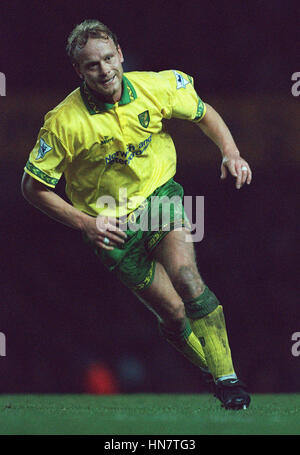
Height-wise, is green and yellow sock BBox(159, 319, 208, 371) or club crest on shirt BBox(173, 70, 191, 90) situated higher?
club crest on shirt BBox(173, 70, 191, 90)

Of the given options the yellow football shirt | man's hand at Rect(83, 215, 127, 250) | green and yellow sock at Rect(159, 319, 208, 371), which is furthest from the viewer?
green and yellow sock at Rect(159, 319, 208, 371)

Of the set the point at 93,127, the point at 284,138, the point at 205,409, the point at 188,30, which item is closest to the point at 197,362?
the point at 205,409

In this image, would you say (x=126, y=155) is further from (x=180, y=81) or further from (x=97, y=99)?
(x=180, y=81)

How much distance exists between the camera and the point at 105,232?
3836 mm

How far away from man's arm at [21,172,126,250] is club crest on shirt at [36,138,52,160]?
117 mm

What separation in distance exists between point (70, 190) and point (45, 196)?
284 mm

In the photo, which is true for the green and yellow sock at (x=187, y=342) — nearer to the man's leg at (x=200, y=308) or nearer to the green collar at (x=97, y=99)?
the man's leg at (x=200, y=308)

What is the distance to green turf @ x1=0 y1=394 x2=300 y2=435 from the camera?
3.45 metres

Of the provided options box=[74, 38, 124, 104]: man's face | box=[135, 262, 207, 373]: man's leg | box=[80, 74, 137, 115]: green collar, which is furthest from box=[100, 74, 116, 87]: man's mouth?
box=[135, 262, 207, 373]: man's leg

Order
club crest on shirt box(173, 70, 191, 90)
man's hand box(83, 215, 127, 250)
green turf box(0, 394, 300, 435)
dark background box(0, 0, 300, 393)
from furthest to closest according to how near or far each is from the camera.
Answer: dark background box(0, 0, 300, 393) < club crest on shirt box(173, 70, 191, 90) < man's hand box(83, 215, 127, 250) < green turf box(0, 394, 300, 435)

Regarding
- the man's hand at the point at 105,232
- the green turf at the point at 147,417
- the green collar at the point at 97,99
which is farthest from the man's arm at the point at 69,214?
the green turf at the point at 147,417

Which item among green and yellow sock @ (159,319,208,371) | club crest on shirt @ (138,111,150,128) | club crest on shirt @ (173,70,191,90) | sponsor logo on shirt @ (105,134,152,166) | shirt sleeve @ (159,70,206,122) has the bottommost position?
green and yellow sock @ (159,319,208,371)

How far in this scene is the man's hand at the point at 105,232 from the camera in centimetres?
383

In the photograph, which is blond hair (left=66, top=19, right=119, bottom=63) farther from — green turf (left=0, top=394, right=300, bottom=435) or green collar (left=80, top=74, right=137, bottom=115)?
green turf (left=0, top=394, right=300, bottom=435)
